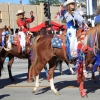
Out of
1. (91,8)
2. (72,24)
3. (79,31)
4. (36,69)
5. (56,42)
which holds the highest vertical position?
(91,8)

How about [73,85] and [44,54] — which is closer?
[44,54]

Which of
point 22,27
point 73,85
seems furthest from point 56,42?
point 22,27

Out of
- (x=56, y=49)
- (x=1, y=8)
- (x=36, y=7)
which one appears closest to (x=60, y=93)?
(x=56, y=49)

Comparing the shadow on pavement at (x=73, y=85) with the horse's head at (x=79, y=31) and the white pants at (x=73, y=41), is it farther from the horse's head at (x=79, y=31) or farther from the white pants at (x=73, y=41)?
the horse's head at (x=79, y=31)

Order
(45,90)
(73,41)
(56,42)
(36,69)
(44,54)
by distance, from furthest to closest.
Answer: (45,90) → (36,69) → (44,54) → (56,42) → (73,41)

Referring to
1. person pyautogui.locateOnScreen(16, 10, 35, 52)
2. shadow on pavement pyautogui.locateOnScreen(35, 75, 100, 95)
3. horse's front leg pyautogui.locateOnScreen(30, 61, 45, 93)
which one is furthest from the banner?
horse's front leg pyautogui.locateOnScreen(30, 61, 45, 93)

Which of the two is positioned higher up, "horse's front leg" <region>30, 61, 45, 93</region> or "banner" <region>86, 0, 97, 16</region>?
"banner" <region>86, 0, 97, 16</region>

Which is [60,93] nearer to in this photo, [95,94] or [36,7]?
[95,94]

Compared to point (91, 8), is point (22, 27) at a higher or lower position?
lower

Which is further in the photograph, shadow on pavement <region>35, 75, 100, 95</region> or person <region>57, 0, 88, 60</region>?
shadow on pavement <region>35, 75, 100, 95</region>

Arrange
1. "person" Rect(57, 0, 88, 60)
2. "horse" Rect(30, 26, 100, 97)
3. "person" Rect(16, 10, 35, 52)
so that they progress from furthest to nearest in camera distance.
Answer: "person" Rect(16, 10, 35, 52) → "horse" Rect(30, 26, 100, 97) → "person" Rect(57, 0, 88, 60)

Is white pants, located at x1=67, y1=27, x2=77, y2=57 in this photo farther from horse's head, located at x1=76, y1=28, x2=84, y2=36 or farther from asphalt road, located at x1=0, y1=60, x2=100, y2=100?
asphalt road, located at x1=0, y1=60, x2=100, y2=100

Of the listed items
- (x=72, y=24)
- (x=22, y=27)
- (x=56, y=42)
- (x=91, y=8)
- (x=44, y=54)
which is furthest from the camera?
(x=91, y=8)

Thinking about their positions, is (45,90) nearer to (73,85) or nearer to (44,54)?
(73,85)
